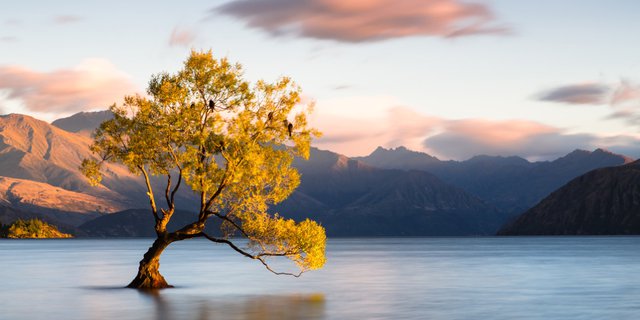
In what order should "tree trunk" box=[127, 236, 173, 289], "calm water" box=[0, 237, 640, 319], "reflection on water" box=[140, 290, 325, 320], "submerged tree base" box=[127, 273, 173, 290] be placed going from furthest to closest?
"submerged tree base" box=[127, 273, 173, 290] → "tree trunk" box=[127, 236, 173, 289] → "calm water" box=[0, 237, 640, 319] → "reflection on water" box=[140, 290, 325, 320]

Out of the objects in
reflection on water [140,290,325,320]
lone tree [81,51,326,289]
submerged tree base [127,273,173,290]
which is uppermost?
lone tree [81,51,326,289]

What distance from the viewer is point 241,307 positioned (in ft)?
228

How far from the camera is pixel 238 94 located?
76.6 meters

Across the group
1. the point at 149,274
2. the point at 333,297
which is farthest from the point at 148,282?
the point at 333,297

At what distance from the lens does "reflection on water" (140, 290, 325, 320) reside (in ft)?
202

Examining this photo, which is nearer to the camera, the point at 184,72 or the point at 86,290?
the point at 184,72

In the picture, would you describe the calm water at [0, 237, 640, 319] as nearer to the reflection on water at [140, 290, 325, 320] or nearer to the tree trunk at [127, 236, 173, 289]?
the reflection on water at [140, 290, 325, 320]

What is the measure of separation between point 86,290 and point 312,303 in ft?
97.4

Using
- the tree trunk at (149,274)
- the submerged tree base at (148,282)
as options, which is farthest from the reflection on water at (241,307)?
the tree trunk at (149,274)

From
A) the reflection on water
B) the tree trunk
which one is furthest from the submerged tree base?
the reflection on water

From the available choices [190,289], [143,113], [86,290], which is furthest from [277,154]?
[86,290]

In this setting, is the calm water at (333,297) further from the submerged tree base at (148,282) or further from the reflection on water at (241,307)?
the submerged tree base at (148,282)

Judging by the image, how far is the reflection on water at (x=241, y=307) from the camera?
61.5m

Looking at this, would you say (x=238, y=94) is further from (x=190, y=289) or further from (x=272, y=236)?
(x=190, y=289)
